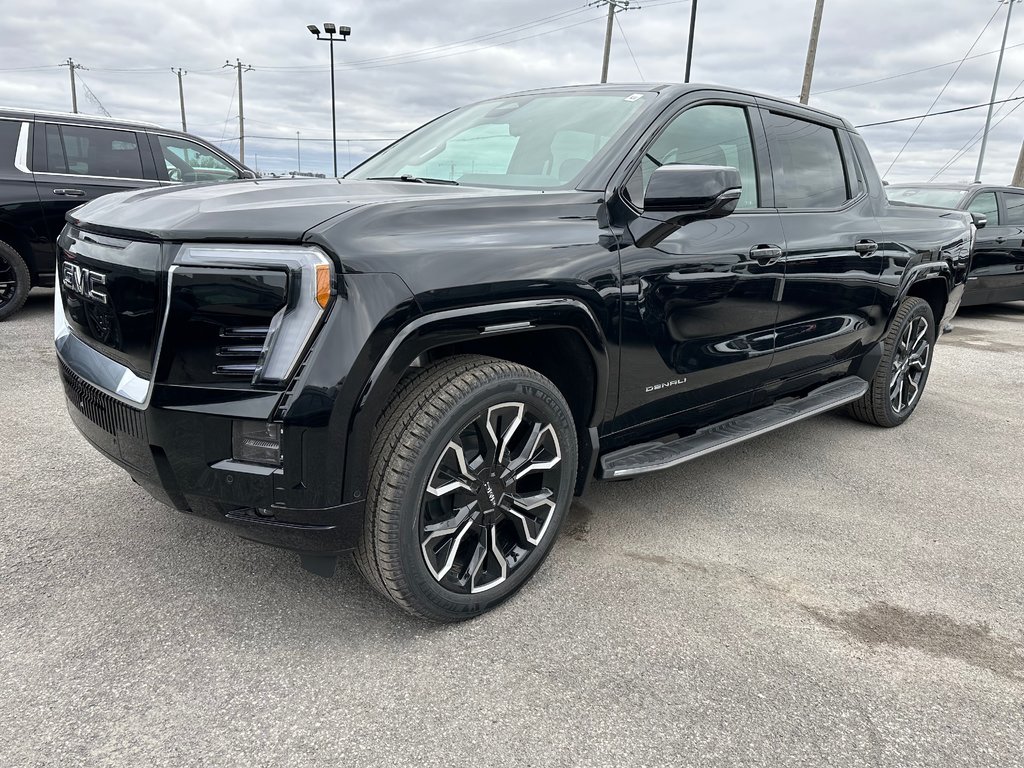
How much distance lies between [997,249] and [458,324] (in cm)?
965

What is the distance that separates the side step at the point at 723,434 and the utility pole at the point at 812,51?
713 inches

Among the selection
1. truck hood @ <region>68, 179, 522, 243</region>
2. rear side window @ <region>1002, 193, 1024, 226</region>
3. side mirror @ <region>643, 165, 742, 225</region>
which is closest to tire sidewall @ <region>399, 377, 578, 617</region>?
truck hood @ <region>68, 179, 522, 243</region>

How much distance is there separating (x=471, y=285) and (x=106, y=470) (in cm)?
231

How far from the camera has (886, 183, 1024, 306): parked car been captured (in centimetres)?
901

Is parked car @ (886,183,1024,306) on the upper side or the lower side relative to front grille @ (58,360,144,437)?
upper

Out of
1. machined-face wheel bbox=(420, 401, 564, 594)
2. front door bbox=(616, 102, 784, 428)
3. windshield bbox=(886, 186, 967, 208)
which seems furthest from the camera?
windshield bbox=(886, 186, 967, 208)

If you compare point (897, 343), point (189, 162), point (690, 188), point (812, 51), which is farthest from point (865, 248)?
point (812, 51)

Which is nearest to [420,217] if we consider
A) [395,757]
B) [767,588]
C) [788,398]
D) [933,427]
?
[395,757]

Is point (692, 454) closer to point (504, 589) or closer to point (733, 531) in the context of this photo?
point (733, 531)

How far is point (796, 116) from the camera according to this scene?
12.0 feet

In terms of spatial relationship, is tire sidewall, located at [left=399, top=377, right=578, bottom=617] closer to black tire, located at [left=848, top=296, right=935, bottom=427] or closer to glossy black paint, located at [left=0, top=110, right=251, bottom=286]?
black tire, located at [left=848, top=296, right=935, bottom=427]

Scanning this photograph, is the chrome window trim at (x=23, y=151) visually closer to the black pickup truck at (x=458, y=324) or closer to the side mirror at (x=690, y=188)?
the black pickup truck at (x=458, y=324)

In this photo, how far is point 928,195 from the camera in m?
9.09

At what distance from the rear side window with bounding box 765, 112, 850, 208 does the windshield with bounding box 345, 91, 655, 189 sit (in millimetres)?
875
